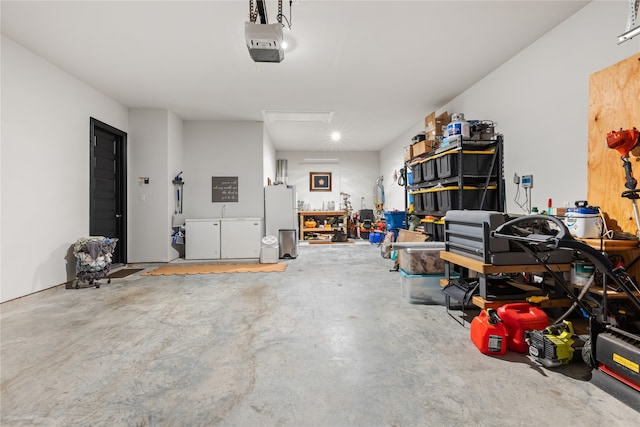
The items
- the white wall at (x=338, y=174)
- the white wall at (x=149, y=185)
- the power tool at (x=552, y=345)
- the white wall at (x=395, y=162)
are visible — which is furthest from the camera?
the white wall at (x=338, y=174)

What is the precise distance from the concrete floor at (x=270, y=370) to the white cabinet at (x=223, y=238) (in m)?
2.59

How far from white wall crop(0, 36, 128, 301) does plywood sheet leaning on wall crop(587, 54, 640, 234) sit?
231 inches

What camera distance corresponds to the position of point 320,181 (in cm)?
993

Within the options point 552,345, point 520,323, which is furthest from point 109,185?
point 552,345

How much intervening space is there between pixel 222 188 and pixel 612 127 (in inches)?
237

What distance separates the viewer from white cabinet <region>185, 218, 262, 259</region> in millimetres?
5840

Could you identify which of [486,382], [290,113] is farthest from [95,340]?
[290,113]

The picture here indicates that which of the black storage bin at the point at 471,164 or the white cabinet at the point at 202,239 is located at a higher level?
the black storage bin at the point at 471,164

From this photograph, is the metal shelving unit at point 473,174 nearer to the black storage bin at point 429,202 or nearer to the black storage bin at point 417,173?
the black storage bin at point 429,202

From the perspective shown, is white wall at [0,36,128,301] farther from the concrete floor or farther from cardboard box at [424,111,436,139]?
cardboard box at [424,111,436,139]

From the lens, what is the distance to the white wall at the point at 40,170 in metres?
3.21

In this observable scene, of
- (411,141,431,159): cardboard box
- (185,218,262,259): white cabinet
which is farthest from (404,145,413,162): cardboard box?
(185,218,262,259): white cabinet

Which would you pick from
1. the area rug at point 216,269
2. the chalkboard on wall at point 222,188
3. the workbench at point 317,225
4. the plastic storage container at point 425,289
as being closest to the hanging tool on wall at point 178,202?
the chalkboard on wall at point 222,188

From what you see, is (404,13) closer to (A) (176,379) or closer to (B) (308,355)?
(B) (308,355)
